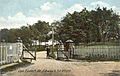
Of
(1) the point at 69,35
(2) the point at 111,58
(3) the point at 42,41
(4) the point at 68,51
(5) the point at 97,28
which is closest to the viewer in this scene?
(2) the point at 111,58

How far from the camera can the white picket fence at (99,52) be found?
22.2 metres

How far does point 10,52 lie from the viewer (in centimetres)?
1622

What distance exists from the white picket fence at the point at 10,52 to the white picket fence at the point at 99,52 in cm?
604

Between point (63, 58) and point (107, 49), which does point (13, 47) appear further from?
point (107, 49)

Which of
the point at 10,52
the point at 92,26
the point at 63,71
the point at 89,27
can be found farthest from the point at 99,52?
the point at 89,27

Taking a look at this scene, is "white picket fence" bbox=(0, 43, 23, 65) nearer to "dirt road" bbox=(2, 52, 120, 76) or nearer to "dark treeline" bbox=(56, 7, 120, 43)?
"dirt road" bbox=(2, 52, 120, 76)

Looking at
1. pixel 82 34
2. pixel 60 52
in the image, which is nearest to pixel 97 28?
pixel 82 34

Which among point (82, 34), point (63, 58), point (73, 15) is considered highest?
point (73, 15)

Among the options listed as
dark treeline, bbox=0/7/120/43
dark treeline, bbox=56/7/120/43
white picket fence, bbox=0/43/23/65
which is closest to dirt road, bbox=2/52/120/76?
white picket fence, bbox=0/43/23/65

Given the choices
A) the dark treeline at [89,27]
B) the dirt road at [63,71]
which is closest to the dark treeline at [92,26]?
the dark treeline at [89,27]

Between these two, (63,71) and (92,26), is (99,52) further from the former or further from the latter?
(92,26)

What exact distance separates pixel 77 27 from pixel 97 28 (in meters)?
5.18

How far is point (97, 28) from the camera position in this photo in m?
37.2

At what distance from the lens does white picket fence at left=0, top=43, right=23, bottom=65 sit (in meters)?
14.5
